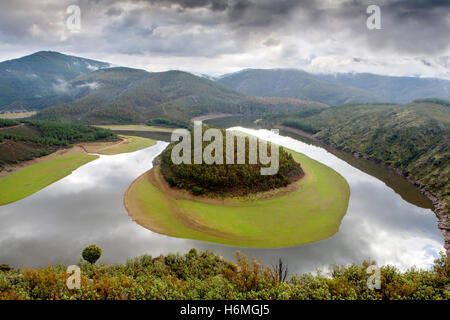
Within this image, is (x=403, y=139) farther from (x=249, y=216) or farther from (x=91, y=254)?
(x=91, y=254)

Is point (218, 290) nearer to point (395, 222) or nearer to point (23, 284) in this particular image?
point (23, 284)

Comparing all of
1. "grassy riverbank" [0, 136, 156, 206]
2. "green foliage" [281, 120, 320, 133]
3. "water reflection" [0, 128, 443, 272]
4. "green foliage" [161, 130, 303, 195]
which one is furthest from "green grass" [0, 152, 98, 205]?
"green foliage" [281, 120, 320, 133]

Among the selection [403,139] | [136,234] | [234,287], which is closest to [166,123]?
[403,139]

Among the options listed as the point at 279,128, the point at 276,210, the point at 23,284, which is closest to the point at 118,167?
the point at 276,210

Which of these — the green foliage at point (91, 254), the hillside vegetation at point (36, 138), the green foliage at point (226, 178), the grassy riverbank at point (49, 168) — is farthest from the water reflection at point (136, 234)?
the hillside vegetation at point (36, 138)

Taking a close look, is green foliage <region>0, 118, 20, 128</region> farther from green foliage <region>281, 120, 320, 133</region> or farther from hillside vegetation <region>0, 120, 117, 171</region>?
green foliage <region>281, 120, 320, 133</region>
